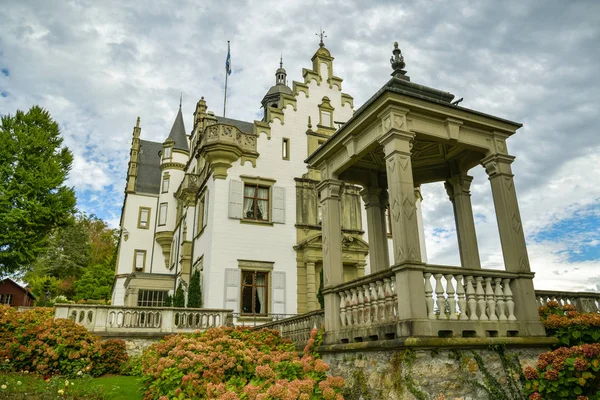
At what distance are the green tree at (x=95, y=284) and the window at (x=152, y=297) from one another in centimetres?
2036

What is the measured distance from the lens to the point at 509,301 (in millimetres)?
7559

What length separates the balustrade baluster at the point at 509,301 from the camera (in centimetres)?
744

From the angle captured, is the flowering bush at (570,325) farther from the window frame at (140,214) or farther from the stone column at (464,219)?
the window frame at (140,214)

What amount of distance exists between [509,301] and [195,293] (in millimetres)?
15985

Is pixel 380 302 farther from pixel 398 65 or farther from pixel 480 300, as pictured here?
pixel 398 65

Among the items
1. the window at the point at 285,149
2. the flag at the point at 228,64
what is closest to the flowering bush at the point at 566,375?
the window at the point at 285,149

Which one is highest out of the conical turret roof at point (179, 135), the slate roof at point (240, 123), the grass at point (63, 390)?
the conical turret roof at point (179, 135)

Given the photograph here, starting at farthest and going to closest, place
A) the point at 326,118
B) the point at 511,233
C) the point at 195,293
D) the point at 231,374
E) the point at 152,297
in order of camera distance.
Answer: the point at 152,297, the point at 326,118, the point at 195,293, the point at 511,233, the point at 231,374

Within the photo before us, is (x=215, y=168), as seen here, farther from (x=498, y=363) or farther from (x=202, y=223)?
(x=498, y=363)

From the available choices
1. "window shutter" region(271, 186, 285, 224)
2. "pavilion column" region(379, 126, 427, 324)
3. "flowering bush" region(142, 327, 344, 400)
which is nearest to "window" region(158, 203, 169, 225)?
"window shutter" region(271, 186, 285, 224)

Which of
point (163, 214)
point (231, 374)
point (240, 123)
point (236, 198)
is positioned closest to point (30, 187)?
point (163, 214)

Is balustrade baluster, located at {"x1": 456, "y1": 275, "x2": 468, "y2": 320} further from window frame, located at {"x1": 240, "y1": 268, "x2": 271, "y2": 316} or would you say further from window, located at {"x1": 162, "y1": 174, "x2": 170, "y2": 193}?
window, located at {"x1": 162, "y1": 174, "x2": 170, "y2": 193}

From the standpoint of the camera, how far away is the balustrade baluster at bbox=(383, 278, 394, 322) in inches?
282

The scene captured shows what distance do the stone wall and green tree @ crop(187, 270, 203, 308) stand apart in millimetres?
14294
